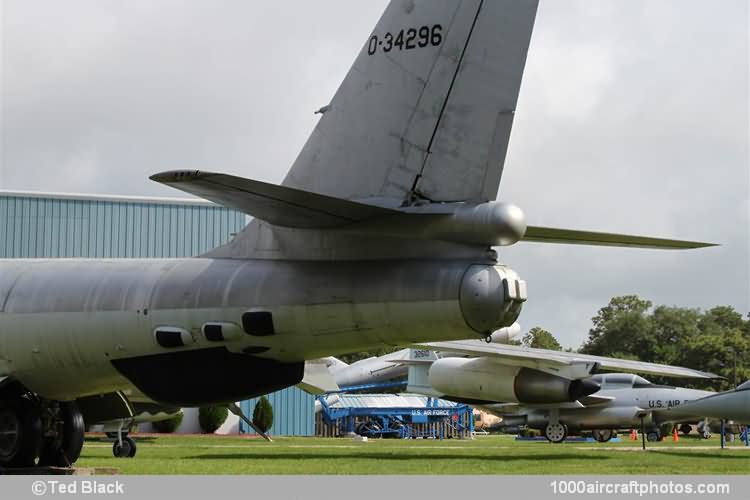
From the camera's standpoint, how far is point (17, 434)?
1091cm

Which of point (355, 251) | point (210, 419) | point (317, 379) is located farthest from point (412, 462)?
point (210, 419)

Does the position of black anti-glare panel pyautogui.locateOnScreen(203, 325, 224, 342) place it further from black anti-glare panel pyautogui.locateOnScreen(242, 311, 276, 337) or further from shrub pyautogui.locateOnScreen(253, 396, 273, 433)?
shrub pyautogui.locateOnScreen(253, 396, 273, 433)

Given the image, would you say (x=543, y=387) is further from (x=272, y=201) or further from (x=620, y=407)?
(x=272, y=201)

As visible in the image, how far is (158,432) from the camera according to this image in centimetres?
3447

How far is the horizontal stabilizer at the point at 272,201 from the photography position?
6.63m

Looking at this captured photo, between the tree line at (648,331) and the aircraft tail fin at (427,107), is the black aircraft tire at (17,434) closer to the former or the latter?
the aircraft tail fin at (427,107)

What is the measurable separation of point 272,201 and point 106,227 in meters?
24.1

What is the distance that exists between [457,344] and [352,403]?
769 inches

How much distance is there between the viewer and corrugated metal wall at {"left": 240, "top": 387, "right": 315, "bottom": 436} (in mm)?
34438

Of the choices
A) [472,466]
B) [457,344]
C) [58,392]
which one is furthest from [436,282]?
[457,344]

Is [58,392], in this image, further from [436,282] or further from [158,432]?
[158,432]

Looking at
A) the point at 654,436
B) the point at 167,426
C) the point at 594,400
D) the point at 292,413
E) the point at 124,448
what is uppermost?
the point at 594,400

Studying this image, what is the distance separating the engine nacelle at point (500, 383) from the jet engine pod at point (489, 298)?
16.1 metres

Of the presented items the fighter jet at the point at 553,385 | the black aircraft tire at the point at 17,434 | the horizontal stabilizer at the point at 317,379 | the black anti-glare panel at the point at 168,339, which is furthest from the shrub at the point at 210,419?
the black anti-glare panel at the point at 168,339
